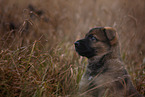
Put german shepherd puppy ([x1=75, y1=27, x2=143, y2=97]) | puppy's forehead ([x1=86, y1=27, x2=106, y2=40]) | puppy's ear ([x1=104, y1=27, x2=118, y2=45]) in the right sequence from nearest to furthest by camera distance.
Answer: german shepherd puppy ([x1=75, y1=27, x2=143, y2=97]) < puppy's ear ([x1=104, y1=27, x2=118, y2=45]) < puppy's forehead ([x1=86, y1=27, x2=106, y2=40])

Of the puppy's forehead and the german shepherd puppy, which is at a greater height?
the puppy's forehead

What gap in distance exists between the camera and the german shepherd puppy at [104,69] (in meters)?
2.79

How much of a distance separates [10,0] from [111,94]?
23.6 ft

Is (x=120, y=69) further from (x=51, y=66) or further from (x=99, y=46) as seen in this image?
(x=51, y=66)

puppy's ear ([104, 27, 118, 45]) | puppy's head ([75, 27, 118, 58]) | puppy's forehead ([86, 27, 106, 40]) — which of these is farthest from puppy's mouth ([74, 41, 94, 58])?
puppy's ear ([104, 27, 118, 45])

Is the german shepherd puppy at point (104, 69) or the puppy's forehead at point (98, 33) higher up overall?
the puppy's forehead at point (98, 33)

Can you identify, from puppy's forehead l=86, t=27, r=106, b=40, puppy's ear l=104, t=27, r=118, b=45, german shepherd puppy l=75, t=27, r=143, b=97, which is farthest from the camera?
puppy's forehead l=86, t=27, r=106, b=40

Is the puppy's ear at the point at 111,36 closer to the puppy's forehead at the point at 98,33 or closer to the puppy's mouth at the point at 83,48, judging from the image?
the puppy's forehead at the point at 98,33

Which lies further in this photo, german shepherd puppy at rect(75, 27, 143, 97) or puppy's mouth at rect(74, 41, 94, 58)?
puppy's mouth at rect(74, 41, 94, 58)

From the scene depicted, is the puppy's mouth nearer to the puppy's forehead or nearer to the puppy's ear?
the puppy's forehead

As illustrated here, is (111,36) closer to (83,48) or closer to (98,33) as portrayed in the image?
(98,33)

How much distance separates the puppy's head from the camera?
3227 mm

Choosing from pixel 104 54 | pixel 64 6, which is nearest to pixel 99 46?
pixel 104 54

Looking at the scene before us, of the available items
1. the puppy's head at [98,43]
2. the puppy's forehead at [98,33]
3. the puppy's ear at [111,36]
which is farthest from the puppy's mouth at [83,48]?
the puppy's ear at [111,36]
